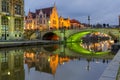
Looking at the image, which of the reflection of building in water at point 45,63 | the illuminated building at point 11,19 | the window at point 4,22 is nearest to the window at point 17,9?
the illuminated building at point 11,19

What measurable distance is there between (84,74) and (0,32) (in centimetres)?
4242

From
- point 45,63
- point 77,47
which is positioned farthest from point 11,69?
point 77,47

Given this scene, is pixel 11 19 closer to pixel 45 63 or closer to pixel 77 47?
pixel 77 47

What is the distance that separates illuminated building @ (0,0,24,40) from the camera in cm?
5606

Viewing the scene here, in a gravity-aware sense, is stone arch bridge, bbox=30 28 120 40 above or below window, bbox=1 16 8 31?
below

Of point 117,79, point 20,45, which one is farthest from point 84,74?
point 20,45

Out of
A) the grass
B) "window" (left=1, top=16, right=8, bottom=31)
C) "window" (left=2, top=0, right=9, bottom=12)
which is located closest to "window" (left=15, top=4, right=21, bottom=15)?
"window" (left=2, top=0, right=9, bottom=12)

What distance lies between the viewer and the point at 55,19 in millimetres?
110125

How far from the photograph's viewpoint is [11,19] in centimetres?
5875

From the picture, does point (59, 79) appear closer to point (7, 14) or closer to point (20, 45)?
point (20, 45)

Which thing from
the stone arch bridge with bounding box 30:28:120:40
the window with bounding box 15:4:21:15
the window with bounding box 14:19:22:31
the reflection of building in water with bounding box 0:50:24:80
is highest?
the window with bounding box 15:4:21:15

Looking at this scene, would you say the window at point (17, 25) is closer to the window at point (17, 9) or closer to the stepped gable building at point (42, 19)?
the window at point (17, 9)

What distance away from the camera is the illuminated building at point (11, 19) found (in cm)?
5606

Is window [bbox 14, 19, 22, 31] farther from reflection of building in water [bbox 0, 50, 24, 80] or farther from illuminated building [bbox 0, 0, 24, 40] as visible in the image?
reflection of building in water [bbox 0, 50, 24, 80]
